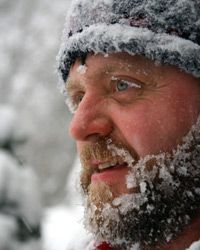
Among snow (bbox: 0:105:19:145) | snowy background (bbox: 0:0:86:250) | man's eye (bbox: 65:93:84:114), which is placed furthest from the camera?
snowy background (bbox: 0:0:86:250)

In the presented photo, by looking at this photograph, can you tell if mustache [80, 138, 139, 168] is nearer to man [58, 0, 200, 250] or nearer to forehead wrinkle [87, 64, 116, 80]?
man [58, 0, 200, 250]

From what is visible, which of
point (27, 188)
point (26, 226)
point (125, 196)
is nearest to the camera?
point (125, 196)

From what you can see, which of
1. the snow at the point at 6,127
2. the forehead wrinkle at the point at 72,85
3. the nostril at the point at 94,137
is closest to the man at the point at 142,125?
the nostril at the point at 94,137

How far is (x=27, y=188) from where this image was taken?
772cm

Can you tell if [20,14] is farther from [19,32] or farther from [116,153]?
[116,153]

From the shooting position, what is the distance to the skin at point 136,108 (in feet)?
8.36

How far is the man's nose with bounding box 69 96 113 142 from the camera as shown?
2596mm

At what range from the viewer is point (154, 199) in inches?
99.2

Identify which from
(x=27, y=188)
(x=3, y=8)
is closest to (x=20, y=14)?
(x=3, y=8)

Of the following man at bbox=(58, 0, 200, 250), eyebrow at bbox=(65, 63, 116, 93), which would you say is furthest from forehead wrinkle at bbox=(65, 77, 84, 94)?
man at bbox=(58, 0, 200, 250)

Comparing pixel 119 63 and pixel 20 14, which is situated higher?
pixel 20 14

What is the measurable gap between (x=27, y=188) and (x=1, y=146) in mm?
678

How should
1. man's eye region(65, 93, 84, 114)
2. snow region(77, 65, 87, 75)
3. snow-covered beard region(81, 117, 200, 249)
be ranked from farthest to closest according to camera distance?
man's eye region(65, 93, 84, 114), snow region(77, 65, 87, 75), snow-covered beard region(81, 117, 200, 249)

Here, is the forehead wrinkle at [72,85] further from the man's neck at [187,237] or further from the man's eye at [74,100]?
the man's neck at [187,237]
